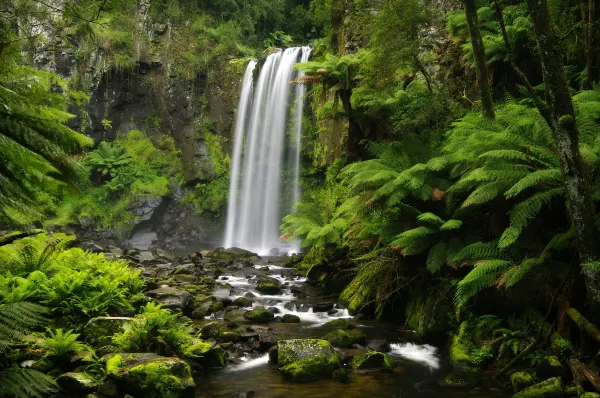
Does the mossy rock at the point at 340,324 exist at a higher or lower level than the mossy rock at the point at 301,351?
lower

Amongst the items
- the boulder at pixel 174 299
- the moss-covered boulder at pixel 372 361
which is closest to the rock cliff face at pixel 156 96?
the boulder at pixel 174 299

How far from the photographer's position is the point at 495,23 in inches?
391

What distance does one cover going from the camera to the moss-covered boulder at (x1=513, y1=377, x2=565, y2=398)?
5.00 m

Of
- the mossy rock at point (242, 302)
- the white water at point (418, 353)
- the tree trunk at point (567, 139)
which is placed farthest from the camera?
the mossy rock at point (242, 302)

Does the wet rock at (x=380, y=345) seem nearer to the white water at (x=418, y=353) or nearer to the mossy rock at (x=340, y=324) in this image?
the white water at (x=418, y=353)

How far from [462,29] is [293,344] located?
25.3ft

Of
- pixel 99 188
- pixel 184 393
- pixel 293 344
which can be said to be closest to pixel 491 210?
pixel 293 344

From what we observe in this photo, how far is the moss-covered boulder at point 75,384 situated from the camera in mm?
5203

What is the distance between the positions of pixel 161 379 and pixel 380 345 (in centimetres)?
354

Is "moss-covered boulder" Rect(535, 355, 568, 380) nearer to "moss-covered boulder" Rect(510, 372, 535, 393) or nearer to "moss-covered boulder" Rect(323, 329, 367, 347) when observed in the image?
"moss-covered boulder" Rect(510, 372, 535, 393)

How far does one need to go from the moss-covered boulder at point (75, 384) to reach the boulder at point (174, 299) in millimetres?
3622

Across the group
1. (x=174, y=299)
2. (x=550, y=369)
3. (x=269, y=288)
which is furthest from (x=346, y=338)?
(x=269, y=288)

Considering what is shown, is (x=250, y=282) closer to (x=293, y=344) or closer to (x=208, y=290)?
(x=208, y=290)

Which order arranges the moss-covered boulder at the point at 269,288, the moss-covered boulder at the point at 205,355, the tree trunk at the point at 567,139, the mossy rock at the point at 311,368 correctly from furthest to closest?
1. the moss-covered boulder at the point at 269,288
2. the moss-covered boulder at the point at 205,355
3. the mossy rock at the point at 311,368
4. the tree trunk at the point at 567,139
